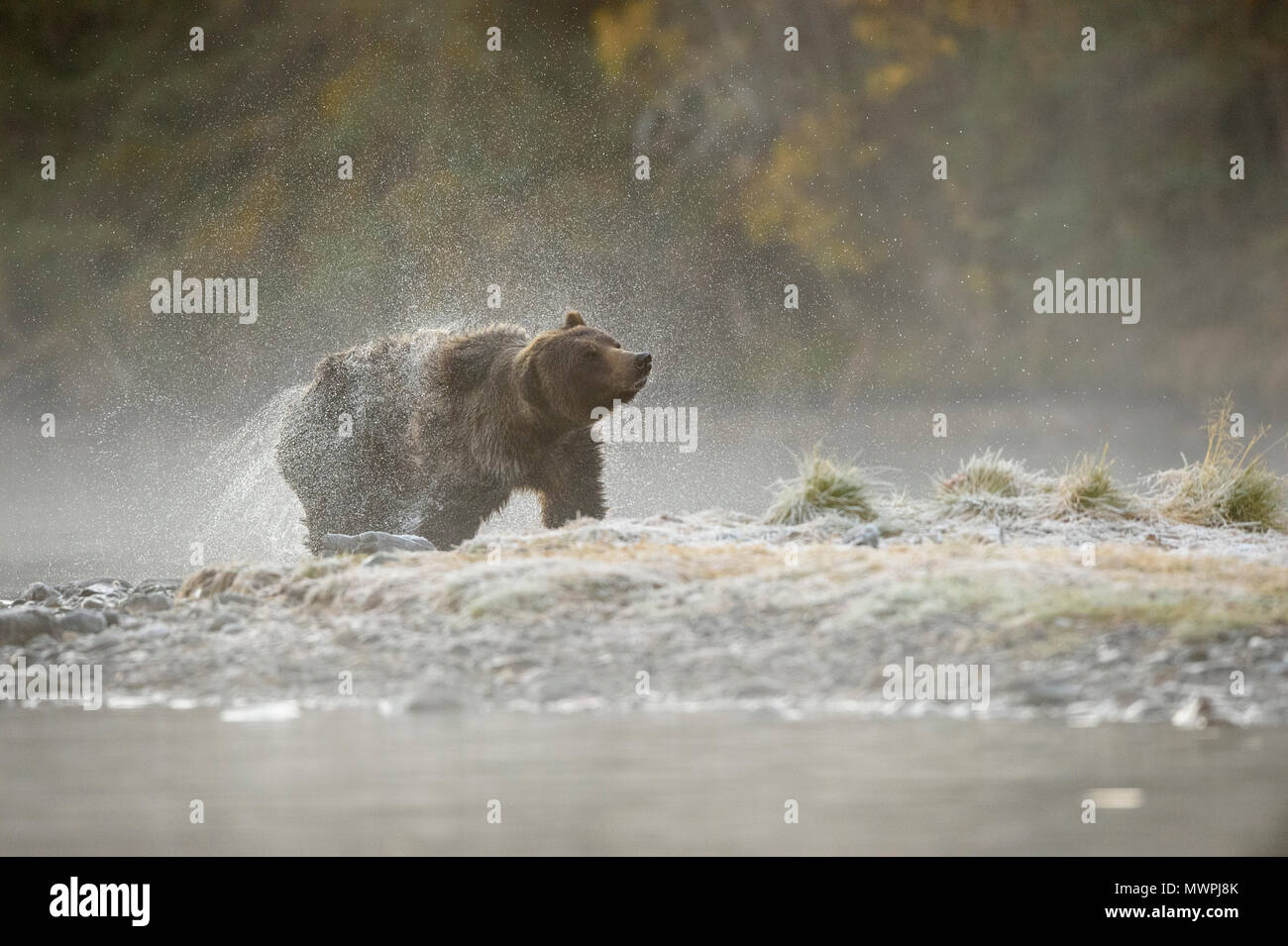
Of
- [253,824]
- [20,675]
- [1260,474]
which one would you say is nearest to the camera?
[253,824]

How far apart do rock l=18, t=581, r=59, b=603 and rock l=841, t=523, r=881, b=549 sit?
540 cm

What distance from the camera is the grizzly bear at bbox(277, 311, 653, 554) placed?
10.3 meters

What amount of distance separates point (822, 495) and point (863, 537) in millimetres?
1232

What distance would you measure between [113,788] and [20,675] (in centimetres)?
277

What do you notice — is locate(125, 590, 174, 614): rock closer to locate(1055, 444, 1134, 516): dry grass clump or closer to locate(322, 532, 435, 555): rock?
locate(322, 532, 435, 555): rock

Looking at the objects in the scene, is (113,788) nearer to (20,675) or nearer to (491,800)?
(491,800)

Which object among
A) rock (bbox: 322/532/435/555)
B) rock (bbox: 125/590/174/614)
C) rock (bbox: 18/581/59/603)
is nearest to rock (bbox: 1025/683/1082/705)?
rock (bbox: 322/532/435/555)

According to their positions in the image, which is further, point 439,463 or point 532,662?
point 439,463

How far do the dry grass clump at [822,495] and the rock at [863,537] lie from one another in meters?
0.73

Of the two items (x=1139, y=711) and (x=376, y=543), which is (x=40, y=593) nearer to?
(x=376, y=543)

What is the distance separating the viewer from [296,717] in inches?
207

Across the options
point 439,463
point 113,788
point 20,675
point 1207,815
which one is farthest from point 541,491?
point 1207,815

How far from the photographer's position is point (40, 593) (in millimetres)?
9953

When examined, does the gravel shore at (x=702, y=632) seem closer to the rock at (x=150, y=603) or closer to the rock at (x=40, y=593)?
the rock at (x=150, y=603)
